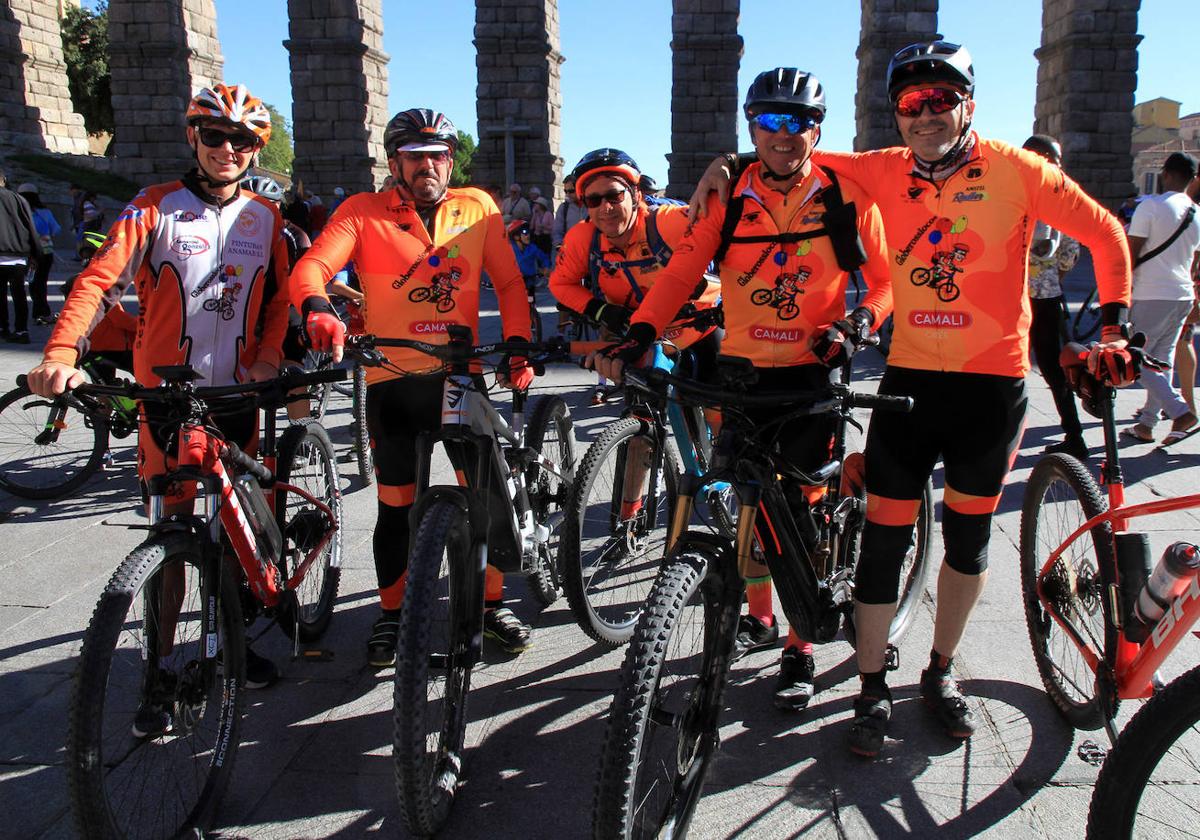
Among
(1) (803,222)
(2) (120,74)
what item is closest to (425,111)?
(1) (803,222)

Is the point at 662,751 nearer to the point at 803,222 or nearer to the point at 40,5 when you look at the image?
the point at 803,222

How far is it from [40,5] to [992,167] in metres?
30.1

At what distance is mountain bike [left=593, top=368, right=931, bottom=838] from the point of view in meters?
2.09

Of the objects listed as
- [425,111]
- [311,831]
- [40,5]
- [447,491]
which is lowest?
[311,831]

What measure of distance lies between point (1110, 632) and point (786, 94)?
195 centimetres

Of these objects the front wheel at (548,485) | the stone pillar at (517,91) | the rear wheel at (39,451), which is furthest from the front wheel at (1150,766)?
the stone pillar at (517,91)

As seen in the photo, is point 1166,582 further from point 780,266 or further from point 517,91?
point 517,91

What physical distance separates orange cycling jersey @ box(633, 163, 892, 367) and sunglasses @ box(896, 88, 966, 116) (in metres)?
0.37

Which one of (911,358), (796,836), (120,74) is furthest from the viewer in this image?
(120,74)

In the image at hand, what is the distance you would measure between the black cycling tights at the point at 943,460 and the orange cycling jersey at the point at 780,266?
38 centimetres

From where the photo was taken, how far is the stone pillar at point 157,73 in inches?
800

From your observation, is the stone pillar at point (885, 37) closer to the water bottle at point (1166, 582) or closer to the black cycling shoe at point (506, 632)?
the black cycling shoe at point (506, 632)

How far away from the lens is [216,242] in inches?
127

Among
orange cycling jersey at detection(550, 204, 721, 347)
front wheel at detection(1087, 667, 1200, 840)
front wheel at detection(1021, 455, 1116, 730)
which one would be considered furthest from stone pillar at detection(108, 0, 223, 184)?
front wheel at detection(1087, 667, 1200, 840)
